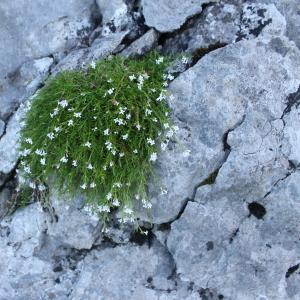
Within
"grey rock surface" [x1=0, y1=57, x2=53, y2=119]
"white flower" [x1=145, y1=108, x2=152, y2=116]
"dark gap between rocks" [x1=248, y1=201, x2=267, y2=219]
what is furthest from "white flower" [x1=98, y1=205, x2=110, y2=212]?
"grey rock surface" [x1=0, y1=57, x2=53, y2=119]

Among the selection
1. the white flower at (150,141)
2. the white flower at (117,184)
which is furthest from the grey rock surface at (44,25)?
the white flower at (117,184)

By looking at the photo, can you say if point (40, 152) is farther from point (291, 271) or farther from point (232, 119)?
point (291, 271)

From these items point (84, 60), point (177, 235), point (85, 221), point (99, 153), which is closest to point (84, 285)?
point (85, 221)

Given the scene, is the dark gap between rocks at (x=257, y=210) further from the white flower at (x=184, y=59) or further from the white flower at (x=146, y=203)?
the white flower at (x=184, y=59)

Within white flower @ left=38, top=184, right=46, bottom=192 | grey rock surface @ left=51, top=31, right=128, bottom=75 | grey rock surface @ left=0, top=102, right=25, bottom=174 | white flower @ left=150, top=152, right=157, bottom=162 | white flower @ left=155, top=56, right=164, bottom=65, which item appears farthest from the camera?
grey rock surface @ left=0, top=102, right=25, bottom=174

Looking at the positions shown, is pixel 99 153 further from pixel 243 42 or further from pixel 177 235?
pixel 243 42

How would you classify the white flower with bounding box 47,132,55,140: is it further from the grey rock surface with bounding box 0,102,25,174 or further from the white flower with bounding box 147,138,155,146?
the white flower with bounding box 147,138,155,146
